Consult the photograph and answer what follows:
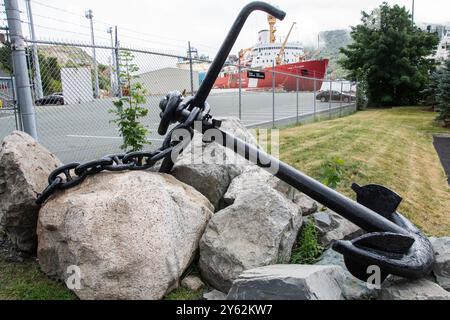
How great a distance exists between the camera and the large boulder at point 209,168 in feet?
11.6

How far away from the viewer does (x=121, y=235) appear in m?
2.50

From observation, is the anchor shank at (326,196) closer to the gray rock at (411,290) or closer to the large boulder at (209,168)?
the gray rock at (411,290)

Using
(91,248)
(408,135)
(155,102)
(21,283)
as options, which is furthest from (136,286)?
(408,135)

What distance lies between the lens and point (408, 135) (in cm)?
1158

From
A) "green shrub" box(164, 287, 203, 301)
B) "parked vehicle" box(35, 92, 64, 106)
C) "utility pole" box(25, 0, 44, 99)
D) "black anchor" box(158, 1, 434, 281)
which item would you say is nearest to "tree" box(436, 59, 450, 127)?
"parked vehicle" box(35, 92, 64, 106)

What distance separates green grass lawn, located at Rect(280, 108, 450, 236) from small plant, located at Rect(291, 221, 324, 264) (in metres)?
1.67

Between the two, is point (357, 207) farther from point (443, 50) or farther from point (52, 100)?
point (443, 50)

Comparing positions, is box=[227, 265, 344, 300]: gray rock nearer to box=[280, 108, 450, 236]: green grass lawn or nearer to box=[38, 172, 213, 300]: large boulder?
box=[38, 172, 213, 300]: large boulder

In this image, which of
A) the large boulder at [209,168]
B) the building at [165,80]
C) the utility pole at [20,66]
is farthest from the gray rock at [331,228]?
the building at [165,80]

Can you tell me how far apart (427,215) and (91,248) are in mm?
3846

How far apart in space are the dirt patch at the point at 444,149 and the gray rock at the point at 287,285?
5.46 meters

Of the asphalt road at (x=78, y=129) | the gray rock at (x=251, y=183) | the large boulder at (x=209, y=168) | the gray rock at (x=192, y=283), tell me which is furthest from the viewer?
the asphalt road at (x=78, y=129)

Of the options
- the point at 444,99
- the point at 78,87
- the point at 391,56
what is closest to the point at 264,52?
the point at 391,56
